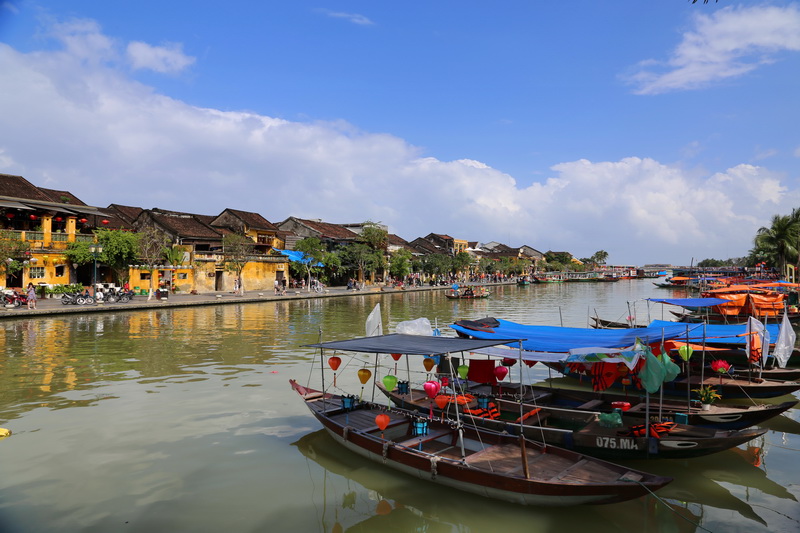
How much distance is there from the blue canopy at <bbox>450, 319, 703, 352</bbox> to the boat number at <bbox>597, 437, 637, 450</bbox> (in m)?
2.47

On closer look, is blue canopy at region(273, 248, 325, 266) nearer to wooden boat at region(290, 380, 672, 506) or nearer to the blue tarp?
the blue tarp

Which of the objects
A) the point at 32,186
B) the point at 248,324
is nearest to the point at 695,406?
the point at 248,324

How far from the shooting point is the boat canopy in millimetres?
9312

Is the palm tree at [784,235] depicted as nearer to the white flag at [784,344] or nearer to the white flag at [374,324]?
the white flag at [784,344]

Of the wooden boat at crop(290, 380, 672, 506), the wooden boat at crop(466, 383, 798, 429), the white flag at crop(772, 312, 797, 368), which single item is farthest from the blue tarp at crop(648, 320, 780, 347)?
the wooden boat at crop(290, 380, 672, 506)

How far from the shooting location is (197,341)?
23.4m

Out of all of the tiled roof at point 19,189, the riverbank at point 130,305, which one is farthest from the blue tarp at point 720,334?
the tiled roof at point 19,189

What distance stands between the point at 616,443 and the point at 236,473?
22.6ft

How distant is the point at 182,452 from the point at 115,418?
3.17m

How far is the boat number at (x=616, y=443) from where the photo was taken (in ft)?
29.7

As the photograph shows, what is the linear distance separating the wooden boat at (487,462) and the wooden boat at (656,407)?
118cm

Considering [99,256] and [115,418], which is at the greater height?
[99,256]

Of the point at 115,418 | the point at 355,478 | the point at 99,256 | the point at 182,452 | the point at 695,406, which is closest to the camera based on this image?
the point at 355,478

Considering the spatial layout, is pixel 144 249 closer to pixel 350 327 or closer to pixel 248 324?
pixel 248 324
